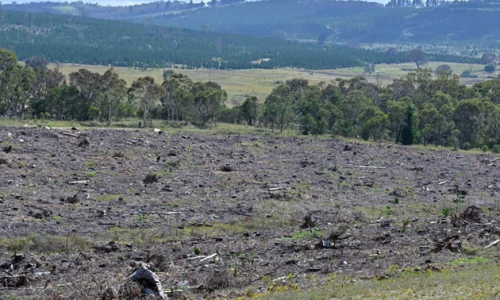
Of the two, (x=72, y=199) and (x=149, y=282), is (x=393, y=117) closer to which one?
(x=72, y=199)

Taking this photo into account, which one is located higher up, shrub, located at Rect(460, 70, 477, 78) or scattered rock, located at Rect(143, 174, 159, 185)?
shrub, located at Rect(460, 70, 477, 78)

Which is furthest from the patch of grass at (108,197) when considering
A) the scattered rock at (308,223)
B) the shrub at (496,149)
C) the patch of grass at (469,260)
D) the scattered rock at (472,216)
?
the shrub at (496,149)

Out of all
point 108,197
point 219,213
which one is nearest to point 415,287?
point 219,213

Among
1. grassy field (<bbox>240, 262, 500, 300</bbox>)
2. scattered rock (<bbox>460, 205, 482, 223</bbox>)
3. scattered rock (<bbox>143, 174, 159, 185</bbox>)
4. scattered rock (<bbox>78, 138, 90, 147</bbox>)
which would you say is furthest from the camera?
scattered rock (<bbox>78, 138, 90, 147</bbox>)

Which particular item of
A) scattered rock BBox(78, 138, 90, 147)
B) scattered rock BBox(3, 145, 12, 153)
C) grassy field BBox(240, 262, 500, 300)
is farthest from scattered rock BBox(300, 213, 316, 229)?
scattered rock BBox(78, 138, 90, 147)

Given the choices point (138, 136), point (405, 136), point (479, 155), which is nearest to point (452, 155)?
point (479, 155)

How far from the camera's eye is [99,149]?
40812 mm

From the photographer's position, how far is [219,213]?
2934 centimetres

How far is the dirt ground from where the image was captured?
2061 centimetres

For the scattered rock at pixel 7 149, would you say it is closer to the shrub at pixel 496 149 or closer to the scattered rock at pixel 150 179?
the scattered rock at pixel 150 179

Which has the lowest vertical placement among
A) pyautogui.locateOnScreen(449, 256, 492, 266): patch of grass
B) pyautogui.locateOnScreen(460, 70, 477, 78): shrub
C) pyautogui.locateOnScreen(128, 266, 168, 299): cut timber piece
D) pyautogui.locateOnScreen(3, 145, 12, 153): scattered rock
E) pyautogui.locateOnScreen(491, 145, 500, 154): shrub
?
pyautogui.locateOnScreen(491, 145, 500, 154): shrub

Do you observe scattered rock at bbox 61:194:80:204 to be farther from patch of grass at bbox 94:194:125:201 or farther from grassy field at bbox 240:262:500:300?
grassy field at bbox 240:262:500:300

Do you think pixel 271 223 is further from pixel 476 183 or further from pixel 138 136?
pixel 138 136

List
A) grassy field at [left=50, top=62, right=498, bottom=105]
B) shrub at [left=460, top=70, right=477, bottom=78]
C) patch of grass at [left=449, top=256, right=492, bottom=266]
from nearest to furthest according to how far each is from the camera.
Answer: patch of grass at [left=449, top=256, right=492, bottom=266] < grassy field at [left=50, top=62, right=498, bottom=105] < shrub at [left=460, top=70, right=477, bottom=78]
